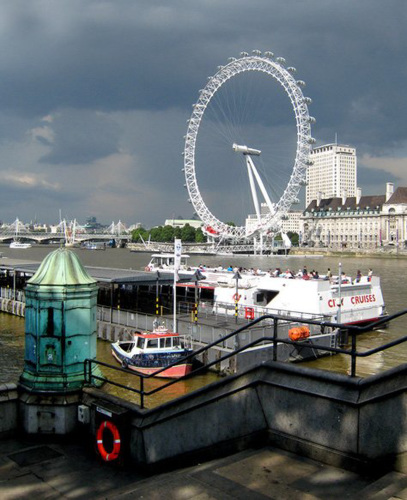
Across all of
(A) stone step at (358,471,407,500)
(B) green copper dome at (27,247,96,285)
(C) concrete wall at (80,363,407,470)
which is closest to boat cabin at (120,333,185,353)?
(B) green copper dome at (27,247,96,285)

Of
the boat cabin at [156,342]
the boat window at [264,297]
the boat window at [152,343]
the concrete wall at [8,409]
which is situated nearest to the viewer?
the concrete wall at [8,409]

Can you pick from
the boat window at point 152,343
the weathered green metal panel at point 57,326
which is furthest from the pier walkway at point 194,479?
the boat window at point 152,343

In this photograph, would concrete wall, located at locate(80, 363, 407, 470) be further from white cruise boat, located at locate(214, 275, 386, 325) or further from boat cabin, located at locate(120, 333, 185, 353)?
white cruise boat, located at locate(214, 275, 386, 325)

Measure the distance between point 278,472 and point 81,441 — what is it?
A: 2955mm

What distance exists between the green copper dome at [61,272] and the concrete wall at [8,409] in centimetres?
147

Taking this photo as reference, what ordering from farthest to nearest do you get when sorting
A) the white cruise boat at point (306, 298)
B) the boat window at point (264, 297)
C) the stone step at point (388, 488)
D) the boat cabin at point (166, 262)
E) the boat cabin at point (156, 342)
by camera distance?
the boat cabin at point (166, 262), the boat window at point (264, 297), the white cruise boat at point (306, 298), the boat cabin at point (156, 342), the stone step at point (388, 488)

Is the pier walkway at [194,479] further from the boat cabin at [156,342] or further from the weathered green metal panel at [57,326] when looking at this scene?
the boat cabin at [156,342]

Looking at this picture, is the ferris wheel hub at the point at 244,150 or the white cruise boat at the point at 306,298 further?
the ferris wheel hub at the point at 244,150

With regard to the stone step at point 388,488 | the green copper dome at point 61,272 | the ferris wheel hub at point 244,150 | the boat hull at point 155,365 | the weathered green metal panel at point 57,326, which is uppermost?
the ferris wheel hub at point 244,150

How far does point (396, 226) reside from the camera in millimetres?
168125

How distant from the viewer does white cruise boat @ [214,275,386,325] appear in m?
24.9

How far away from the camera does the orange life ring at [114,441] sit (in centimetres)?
644

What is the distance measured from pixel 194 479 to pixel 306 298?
804 inches

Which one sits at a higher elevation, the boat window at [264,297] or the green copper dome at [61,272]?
the green copper dome at [61,272]
